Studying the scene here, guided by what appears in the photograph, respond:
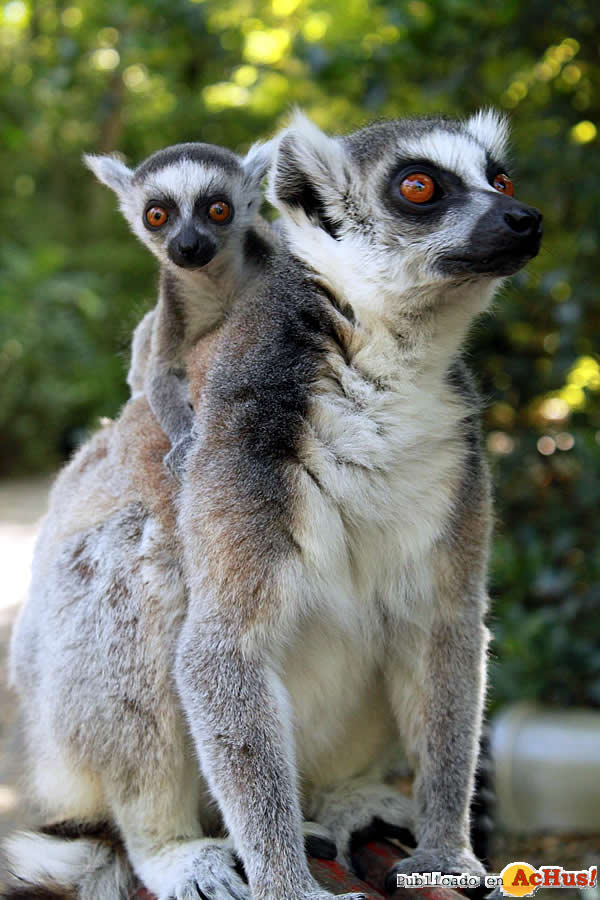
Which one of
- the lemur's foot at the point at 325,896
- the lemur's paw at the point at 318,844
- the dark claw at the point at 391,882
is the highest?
the lemur's paw at the point at 318,844

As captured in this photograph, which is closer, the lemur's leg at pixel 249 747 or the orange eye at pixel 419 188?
the lemur's leg at pixel 249 747

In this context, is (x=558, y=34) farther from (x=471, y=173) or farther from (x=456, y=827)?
(x=456, y=827)

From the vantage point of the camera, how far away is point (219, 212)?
3.91 m

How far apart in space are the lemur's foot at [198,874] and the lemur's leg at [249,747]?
23 cm

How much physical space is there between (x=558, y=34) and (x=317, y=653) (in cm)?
388

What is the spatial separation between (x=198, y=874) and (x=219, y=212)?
2436mm

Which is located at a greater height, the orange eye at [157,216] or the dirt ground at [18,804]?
the orange eye at [157,216]

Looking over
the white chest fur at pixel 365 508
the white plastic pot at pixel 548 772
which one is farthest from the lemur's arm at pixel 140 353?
the white plastic pot at pixel 548 772

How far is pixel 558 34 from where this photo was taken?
5141mm

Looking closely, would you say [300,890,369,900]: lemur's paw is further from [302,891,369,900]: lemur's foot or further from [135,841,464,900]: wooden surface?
[135,841,464,900]: wooden surface

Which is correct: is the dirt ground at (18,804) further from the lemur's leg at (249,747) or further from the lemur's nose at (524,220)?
the lemur's nose at (524,220)

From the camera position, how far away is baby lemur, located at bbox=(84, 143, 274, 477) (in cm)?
369

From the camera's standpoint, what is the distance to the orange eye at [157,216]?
159 inches

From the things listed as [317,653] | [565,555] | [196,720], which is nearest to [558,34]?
[565,555]
